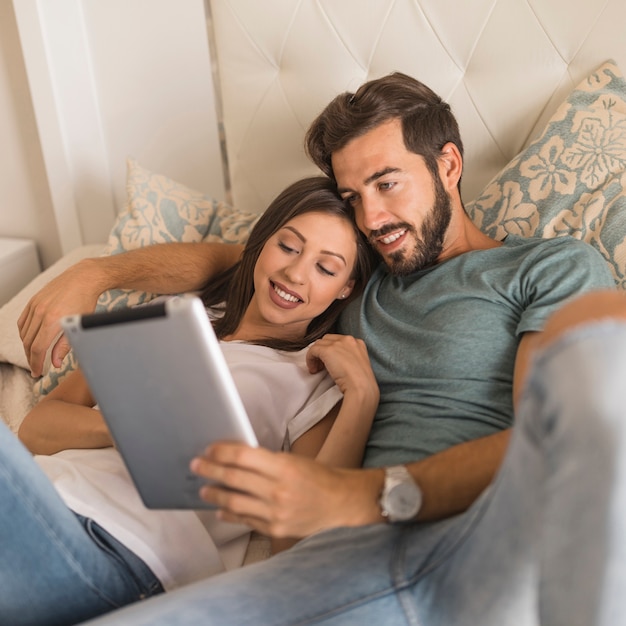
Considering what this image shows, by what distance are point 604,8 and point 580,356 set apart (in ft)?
3.86

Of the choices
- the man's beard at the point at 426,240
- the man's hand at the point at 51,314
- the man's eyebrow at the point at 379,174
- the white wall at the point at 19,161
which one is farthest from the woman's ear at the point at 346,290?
the white wall at the point at 19,161

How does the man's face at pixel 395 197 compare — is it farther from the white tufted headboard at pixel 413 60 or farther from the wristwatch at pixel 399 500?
the wristwatch at pixel 399 500

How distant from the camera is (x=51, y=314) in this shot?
4.25ft

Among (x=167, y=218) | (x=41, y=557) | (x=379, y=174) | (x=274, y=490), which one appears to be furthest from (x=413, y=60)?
(x=41, y=557)

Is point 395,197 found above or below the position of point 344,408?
above

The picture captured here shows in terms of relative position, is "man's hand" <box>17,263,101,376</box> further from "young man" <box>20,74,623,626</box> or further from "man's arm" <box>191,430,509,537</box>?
"man's arm" <box>191,430,509,537</box>

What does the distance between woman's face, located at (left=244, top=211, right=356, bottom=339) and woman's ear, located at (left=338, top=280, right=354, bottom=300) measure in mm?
49

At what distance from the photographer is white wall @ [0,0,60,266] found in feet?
7.09

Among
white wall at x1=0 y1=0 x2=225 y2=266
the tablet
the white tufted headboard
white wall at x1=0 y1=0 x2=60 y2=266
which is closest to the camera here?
the tablet

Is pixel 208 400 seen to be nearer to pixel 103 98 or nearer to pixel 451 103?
pixel 451 103

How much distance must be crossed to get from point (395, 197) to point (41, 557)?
86cm

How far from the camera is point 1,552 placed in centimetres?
92

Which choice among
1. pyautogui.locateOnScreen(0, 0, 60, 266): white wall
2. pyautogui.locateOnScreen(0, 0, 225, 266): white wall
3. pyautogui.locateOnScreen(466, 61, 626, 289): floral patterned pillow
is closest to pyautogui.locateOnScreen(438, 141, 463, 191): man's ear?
pyautogui.locateOnScreen(466, 61, 626, 289): floral patterned pillow

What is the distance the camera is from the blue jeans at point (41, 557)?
908 mm
